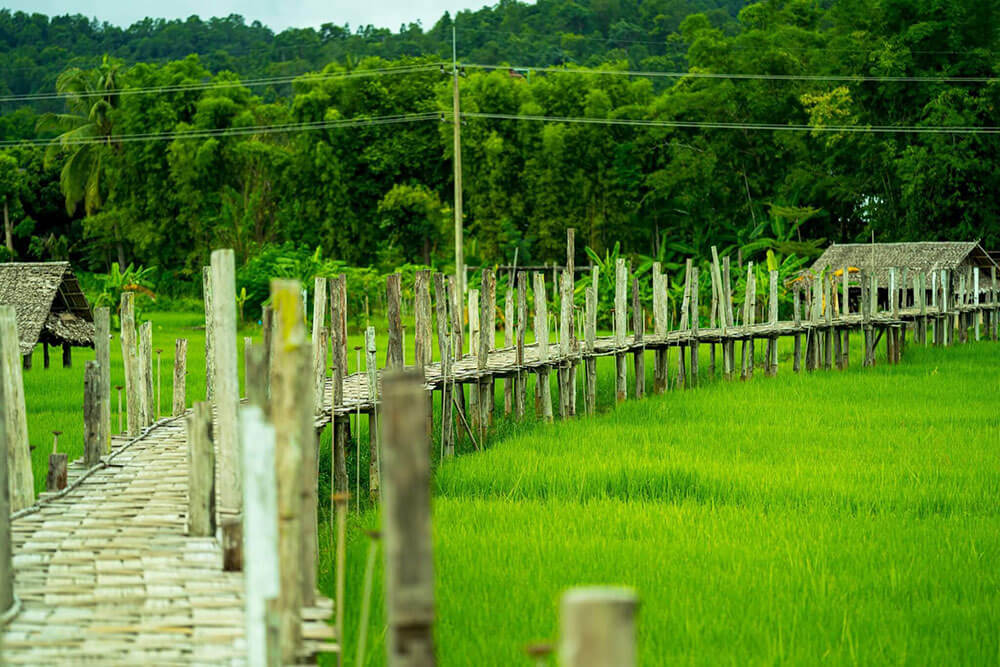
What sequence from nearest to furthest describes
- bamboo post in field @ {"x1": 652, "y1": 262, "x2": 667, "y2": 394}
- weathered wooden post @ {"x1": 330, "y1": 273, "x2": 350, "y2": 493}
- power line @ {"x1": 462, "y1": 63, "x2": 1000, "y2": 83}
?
weathered wooden post @ {"x1": 330, "y1": 273, "x2": 350, "y2": 493} < bamboo post in field @ {"x1": 652, "y1": 262, "x2": 667, "y2": 394} < power line @ {"x1": 462, "y1": 63, "x2": 1000, "y2": 83}

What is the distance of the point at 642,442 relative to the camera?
1226cm

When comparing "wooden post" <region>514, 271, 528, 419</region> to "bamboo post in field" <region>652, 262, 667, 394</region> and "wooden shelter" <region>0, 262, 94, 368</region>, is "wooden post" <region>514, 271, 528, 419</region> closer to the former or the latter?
"bamboo post in field" <region>652, 262, 667, 394</region>

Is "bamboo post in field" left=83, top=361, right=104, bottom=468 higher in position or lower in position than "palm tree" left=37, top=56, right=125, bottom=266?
lower

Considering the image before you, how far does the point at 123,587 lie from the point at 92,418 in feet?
11.0

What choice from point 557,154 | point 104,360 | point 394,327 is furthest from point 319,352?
point 557,154

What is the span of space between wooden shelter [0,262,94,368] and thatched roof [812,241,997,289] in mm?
15728

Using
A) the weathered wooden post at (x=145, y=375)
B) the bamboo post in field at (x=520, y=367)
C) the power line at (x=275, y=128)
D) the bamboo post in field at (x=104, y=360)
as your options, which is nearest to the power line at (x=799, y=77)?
the power line at (x=275, y=128)

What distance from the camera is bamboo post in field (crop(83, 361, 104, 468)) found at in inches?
314

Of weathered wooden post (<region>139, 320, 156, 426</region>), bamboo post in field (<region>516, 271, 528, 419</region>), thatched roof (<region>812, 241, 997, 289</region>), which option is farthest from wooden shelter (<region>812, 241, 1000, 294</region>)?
weathered wooden post (<region>139, 320, 156, 426</region>)

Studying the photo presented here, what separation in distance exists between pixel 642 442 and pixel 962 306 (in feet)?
48.7

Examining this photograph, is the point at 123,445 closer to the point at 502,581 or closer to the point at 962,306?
the point at 502,581

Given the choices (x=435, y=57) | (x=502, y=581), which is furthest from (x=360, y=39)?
(x=502, y=581)

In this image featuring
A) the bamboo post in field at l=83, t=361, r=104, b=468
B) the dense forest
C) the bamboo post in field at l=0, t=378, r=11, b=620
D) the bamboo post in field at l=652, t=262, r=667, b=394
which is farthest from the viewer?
the dense forest

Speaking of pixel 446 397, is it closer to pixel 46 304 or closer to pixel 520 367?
pixel 520 367
